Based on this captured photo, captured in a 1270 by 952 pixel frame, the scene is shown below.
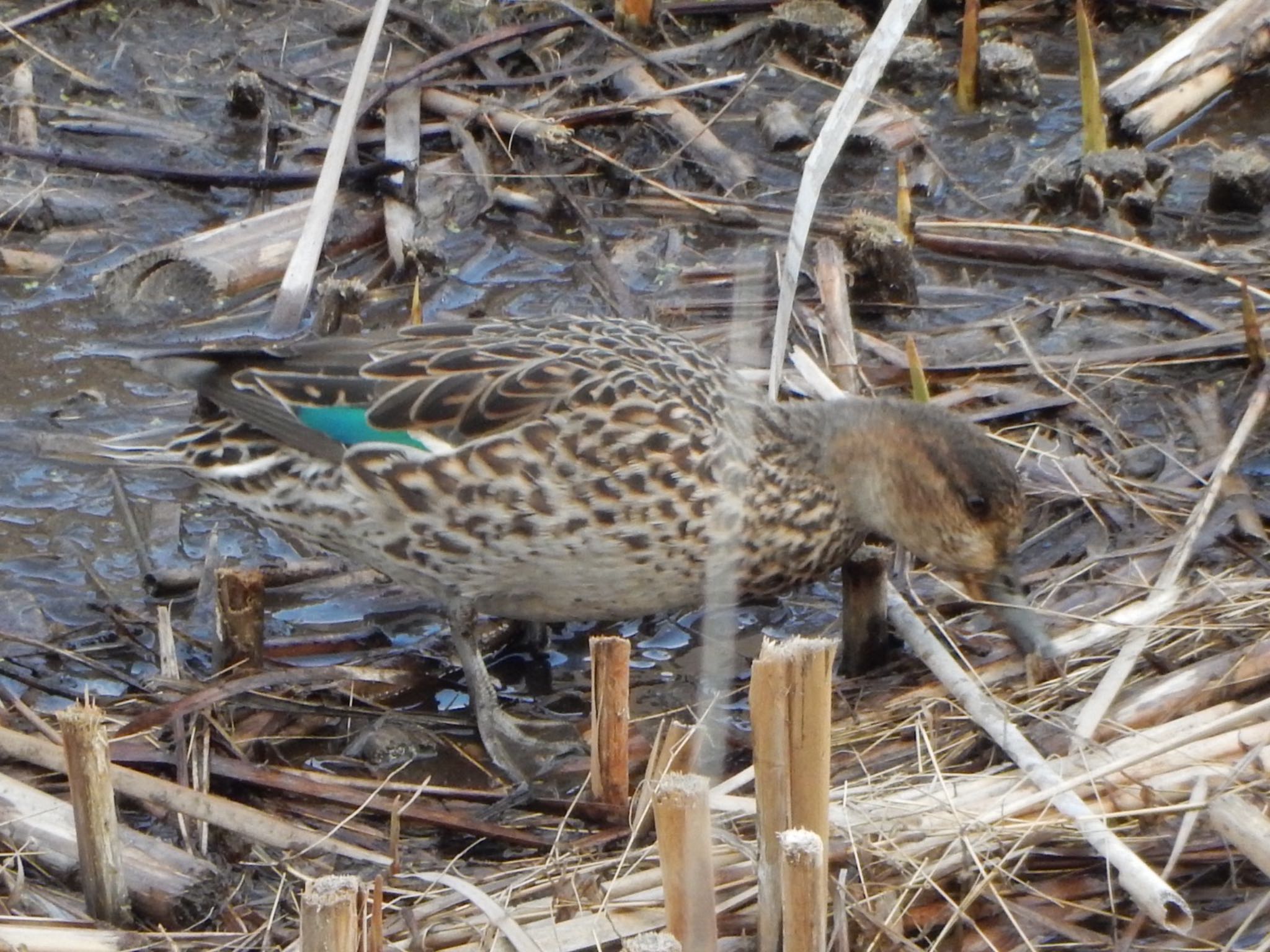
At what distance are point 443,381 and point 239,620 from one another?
2.59 feet

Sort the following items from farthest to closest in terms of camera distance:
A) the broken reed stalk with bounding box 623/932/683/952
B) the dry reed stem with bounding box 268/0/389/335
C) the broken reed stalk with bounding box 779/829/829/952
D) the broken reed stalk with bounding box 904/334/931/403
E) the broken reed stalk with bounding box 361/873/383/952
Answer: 1. the dry reed stem with bounding box 268/0/389/335
2. the broken reed stalk with bounding box 904/334/931/403
3. the broken reed stalk with bounding box 361/873/383/952
4. the broken reed stalk with bounding box 779/829/829/952
5. the broken reed stalk with bounding box 623/932/683/952

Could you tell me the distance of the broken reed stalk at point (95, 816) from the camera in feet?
11.3

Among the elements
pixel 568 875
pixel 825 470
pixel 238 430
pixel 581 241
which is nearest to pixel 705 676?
pixel 825 470

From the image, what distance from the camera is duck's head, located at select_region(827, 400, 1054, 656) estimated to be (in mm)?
4586

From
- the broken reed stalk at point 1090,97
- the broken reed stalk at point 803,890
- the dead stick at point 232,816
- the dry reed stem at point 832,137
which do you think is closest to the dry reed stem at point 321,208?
the dry reed stem at point 832,137

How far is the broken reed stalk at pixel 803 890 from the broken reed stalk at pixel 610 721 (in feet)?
2.62

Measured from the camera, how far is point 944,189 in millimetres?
6898

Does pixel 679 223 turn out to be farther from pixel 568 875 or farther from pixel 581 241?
pixel 568 875

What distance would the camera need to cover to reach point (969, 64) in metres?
7.15

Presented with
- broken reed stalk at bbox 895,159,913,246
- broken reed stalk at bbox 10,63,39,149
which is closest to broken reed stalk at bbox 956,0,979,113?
broken reed stalk at bbox 895,159,913,246

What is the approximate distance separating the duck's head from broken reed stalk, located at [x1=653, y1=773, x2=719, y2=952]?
153 centimetres

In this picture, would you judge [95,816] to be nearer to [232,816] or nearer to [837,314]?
[232,816]

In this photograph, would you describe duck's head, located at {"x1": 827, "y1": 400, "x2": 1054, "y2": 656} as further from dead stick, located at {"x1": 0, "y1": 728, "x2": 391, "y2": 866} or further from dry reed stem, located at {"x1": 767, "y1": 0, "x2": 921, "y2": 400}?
dead stick, located at {"x1": 0, "y1": 728, "x2": 391, "y2": 866}

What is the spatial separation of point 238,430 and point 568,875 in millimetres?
1738
